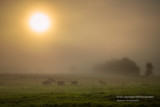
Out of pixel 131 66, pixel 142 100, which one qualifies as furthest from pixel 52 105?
pixel 131 66

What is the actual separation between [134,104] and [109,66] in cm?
15229

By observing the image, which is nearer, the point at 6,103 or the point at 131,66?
the point at 6,103

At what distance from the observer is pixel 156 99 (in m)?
30.6

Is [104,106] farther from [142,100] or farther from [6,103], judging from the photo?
[6,103]

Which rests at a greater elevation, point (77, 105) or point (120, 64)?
point (120, 64)

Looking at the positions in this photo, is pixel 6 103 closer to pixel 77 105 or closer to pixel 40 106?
pixel 40 106

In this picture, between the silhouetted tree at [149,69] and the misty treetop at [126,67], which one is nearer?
the silhouetted tree at [149,69]

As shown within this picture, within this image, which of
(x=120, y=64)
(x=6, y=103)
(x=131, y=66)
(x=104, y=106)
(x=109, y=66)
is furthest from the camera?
(x=109, y=66)

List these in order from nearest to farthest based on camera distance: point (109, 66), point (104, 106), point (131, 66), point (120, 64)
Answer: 1. point (104, 106)
2. point (131, 66)
3. point (120, 64)
4. point (109, 66)

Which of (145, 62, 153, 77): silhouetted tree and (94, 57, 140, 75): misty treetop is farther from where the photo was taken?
(94, 57, 140, 75): misty treetop

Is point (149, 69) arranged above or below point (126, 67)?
below

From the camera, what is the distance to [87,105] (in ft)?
88.8

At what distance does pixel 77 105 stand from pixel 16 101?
39.6ft

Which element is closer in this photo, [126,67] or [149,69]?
[149,69]
